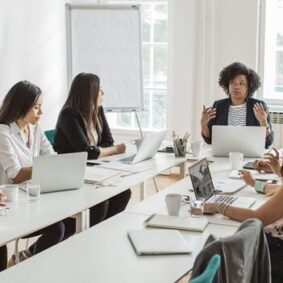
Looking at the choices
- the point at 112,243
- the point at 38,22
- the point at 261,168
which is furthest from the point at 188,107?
the point at 112,243

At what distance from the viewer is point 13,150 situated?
2963mm


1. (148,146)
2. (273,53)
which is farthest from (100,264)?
(273,53)

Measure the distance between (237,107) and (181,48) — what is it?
1.92m

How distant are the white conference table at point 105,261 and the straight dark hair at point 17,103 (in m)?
1.10

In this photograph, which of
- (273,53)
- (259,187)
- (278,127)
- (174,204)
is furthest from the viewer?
(273,53)

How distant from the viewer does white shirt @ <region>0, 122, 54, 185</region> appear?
2879 mm

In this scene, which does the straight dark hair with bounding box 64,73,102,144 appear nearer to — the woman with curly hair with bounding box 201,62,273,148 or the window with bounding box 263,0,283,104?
the woman with curly hair with bounding box 201,62,273,148

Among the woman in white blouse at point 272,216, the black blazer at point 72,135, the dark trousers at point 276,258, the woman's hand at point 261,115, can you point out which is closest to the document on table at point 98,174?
the black blazer at point 72,135

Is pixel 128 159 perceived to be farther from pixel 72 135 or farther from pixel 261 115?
pixel 261 115

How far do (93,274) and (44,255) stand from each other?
232 mm

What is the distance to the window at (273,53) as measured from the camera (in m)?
5.61

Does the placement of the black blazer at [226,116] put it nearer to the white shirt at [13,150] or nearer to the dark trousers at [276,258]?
the white shirt at [13,150]

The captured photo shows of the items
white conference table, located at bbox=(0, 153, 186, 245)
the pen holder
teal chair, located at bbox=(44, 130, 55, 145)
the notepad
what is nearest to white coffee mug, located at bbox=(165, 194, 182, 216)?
the notepad

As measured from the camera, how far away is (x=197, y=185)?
2516 millimetres
